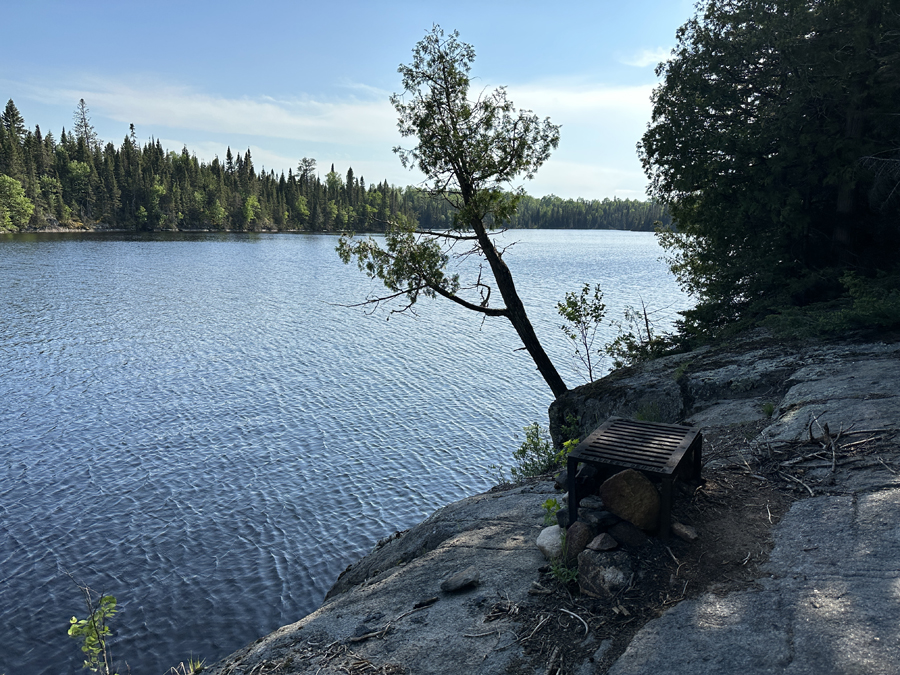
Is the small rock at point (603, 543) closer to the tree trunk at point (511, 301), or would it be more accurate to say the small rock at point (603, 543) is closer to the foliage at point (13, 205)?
the tree trunk at point (511, 301)

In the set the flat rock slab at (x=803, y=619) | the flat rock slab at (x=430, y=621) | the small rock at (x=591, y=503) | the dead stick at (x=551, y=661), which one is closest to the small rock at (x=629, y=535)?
the small rock at (x=591, y=503)

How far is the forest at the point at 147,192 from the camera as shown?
99312 mm

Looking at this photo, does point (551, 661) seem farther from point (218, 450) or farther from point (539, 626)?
point (218, 450)

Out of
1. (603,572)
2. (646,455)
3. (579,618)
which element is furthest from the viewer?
(646,455)

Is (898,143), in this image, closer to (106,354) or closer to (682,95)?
(682,95)

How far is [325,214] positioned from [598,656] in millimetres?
152428

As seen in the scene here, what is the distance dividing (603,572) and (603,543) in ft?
0.87

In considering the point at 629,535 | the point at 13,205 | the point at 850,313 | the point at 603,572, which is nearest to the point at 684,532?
the point at 629,535

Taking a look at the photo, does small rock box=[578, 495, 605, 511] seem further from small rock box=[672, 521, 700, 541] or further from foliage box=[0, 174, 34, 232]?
foliage box=[0, 174, 34, 232]

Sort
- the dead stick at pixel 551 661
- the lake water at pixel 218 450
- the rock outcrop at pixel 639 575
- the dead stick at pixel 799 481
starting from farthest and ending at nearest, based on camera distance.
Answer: the lake water at pixel 218 450 < the dead stick at pixel 799 481 < the dead stick at pixel 551 661 < the rock outcrop at pixel 639 575

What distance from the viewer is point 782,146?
14703mm

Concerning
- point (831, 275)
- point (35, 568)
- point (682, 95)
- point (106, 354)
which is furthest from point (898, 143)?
point (106, 354)

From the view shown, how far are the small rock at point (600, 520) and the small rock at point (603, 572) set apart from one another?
0.95 ft

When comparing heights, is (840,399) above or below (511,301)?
below
